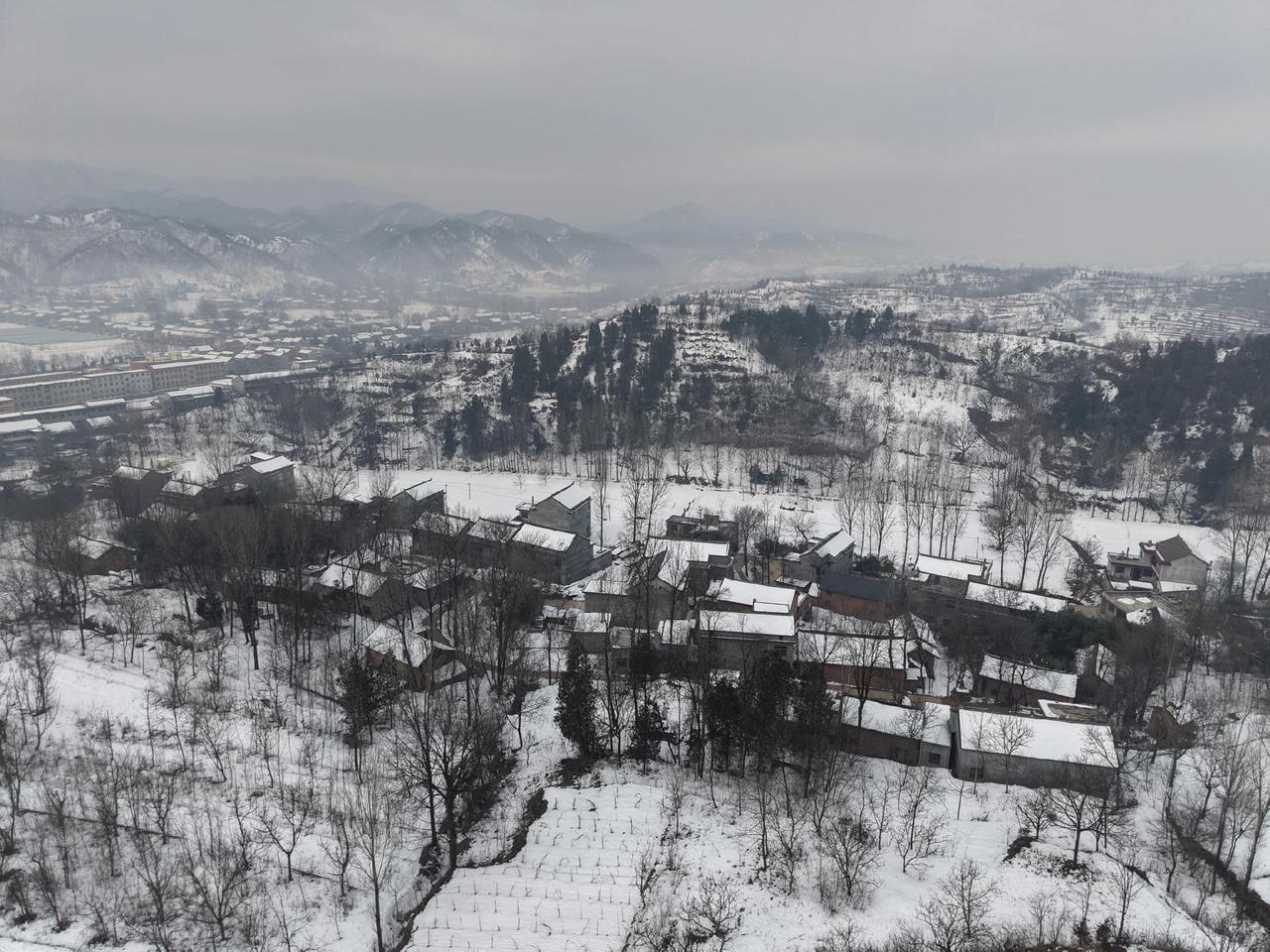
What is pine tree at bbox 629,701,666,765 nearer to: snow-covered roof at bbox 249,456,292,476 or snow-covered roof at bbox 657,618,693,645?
snow-covered roof at bbox 657,618,693,645

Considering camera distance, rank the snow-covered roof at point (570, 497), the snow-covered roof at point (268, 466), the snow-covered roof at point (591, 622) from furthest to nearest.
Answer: the snow-covered roof at point (268, 466) → the snow-covered roof at point (570, 497) → the snow-covered roof at point (591, 622)

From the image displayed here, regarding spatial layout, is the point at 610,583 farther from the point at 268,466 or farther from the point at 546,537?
the point at 268,466

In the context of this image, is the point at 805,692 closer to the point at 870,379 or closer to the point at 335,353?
the point at 870,379

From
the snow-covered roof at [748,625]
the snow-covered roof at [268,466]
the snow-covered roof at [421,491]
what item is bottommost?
the snow-covered roof at [748,625]

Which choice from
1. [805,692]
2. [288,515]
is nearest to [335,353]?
[288,515]

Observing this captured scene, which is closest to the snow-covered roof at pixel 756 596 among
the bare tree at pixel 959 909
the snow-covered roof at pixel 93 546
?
the bare tree at pixel 959 909

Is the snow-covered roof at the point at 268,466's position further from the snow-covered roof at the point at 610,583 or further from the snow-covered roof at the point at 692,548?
the snow-covered roof at the point at 692,548

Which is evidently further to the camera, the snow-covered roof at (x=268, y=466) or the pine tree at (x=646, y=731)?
the snow-covered roof at (x=268, y=466)

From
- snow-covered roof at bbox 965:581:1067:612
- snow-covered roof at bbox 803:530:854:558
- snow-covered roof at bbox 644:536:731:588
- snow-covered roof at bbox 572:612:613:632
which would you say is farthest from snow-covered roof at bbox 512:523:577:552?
snow-covered roof at bbox 965:581:1067:612
